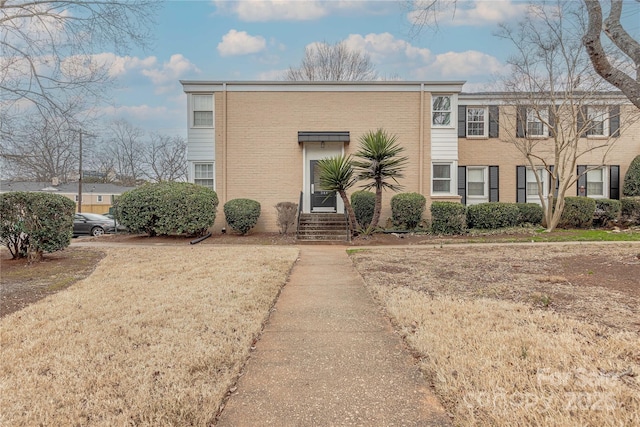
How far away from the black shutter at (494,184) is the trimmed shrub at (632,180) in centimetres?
572

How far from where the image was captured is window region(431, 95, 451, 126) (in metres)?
14.6

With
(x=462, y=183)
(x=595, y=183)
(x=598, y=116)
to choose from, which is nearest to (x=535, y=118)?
(x=598, y=116)

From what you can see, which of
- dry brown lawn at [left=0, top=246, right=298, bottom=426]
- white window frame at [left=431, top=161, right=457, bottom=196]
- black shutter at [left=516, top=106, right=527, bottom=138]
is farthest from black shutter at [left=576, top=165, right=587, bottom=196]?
dry brown lawn at [left=0, top=246, right=298, bottom=426]

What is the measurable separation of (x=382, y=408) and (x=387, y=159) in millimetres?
9612

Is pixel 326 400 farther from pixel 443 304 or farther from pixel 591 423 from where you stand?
pixel 443 304

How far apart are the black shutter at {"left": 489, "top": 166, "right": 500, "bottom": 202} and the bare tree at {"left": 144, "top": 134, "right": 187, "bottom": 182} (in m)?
27.1

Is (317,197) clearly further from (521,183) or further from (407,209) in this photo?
(521,183)

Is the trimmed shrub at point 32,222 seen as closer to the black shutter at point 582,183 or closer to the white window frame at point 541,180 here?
the white window frame at point 541,180

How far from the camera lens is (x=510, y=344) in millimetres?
3074

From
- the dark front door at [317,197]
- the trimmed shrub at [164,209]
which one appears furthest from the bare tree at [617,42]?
the trimmed shrub at [164,209]

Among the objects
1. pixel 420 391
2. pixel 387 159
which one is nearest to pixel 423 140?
pixel 387 159

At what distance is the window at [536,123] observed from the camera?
1520cm

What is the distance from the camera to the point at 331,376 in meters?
2.73

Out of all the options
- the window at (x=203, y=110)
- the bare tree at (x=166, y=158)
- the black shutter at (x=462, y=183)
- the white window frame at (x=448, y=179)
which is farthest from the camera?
the bare tree at (x=166, y=158)
